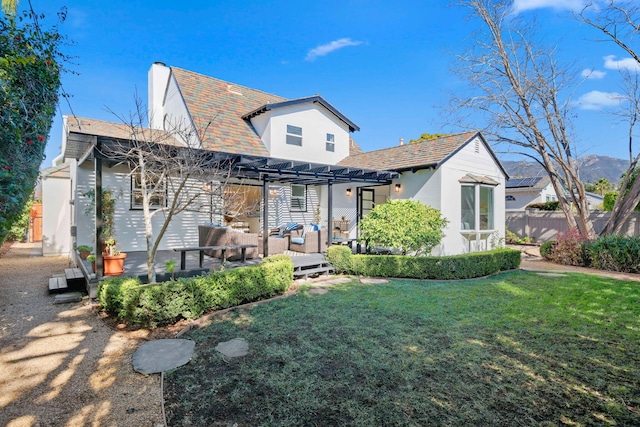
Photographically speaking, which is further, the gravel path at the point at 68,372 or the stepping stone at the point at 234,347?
the stepping stone at the point at 234,347

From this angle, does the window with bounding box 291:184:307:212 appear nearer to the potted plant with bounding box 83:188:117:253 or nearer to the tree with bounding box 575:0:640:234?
the potted plant with bounding box 83:188:117:253

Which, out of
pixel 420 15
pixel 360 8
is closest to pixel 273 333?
pixel 360 8

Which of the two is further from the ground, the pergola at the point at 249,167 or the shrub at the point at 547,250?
the pergola at the point at 249,167

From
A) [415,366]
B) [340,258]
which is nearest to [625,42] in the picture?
[340,258]

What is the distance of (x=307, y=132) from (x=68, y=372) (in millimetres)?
12411

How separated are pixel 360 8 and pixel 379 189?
7199mm

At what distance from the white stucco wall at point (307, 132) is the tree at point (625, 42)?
11.0 meters

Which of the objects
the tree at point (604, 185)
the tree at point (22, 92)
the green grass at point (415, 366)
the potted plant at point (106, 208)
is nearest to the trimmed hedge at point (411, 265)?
the green grass at point (415, 366)

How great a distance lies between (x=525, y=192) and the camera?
28.8m

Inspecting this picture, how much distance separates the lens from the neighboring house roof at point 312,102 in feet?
43.8

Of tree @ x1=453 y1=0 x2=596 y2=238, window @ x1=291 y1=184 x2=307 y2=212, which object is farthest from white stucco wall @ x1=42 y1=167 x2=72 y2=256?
tree @ x1=453 y1=0 x2=596 y2=238

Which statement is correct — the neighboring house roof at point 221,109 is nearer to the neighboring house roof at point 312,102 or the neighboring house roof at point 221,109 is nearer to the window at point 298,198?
the neighboring house roof at point 312,102

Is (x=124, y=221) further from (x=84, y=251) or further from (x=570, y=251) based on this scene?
(x=570, y=251)

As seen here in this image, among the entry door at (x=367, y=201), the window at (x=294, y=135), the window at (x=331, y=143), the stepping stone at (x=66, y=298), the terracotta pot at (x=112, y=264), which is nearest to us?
the stepping stone at (x=66, y=298)
